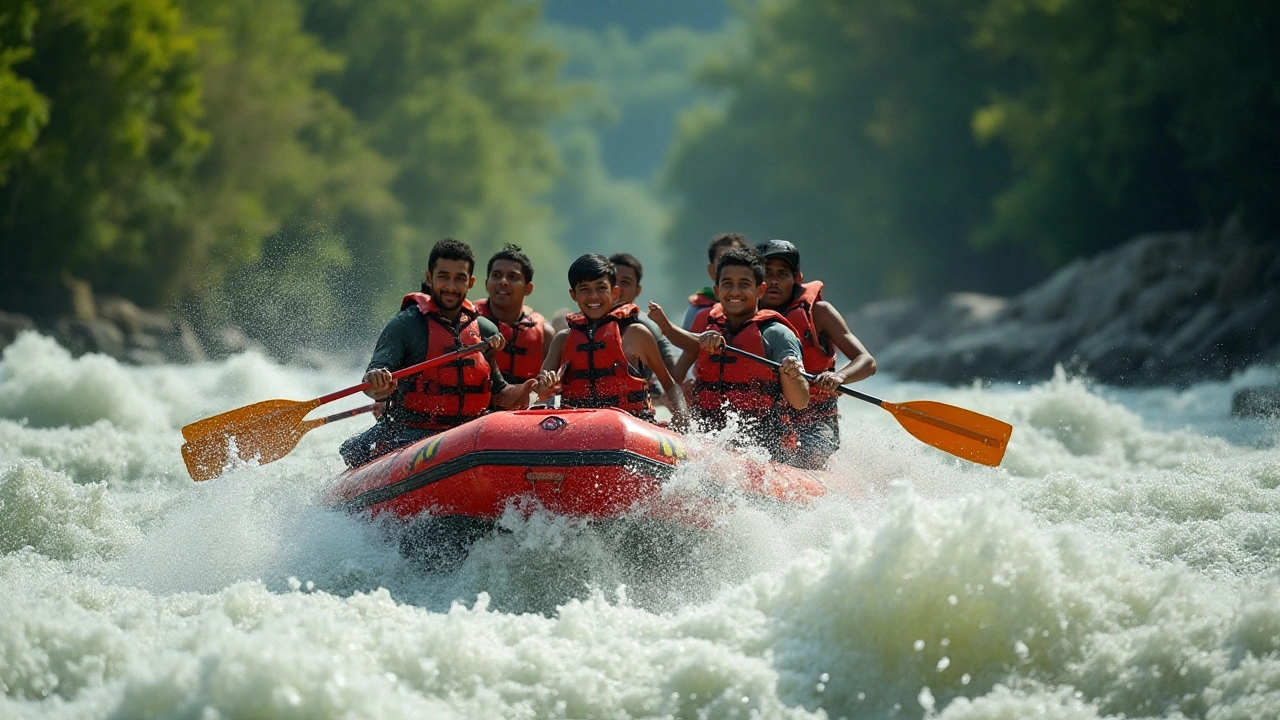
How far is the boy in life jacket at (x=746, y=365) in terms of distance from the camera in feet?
20.7

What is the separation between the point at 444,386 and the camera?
623 cm

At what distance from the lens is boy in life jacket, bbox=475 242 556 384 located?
22.0 ft

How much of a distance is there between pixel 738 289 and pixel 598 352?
2.34 feet

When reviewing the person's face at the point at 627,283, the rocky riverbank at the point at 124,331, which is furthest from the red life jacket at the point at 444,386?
the rocky riverbank at the point at 124,331

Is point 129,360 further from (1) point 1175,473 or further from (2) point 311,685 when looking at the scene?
(2) point 311,685

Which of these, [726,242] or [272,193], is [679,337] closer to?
[726,242]

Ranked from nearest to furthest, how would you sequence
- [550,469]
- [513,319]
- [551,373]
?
1. [550,469]
2. [551,373]
3. [513,319]

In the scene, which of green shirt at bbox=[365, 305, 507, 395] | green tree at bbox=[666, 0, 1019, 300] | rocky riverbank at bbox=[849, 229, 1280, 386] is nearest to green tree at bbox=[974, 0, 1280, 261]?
rocky riverbank at bbox=[849, 229, 1280, 386]

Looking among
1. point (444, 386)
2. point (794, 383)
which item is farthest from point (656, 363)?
point (444, 386)

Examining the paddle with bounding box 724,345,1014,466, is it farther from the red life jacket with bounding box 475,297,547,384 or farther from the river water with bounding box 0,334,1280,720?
the red life jacket with bounding box 475,297,547,384

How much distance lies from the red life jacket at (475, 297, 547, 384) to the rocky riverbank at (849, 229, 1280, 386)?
8.84 metres

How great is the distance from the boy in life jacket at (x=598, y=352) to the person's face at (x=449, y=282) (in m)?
0.50

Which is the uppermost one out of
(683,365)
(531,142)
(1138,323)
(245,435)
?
(531,142)

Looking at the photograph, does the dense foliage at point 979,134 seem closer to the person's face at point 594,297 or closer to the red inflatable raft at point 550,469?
the person's face at point 594,297
